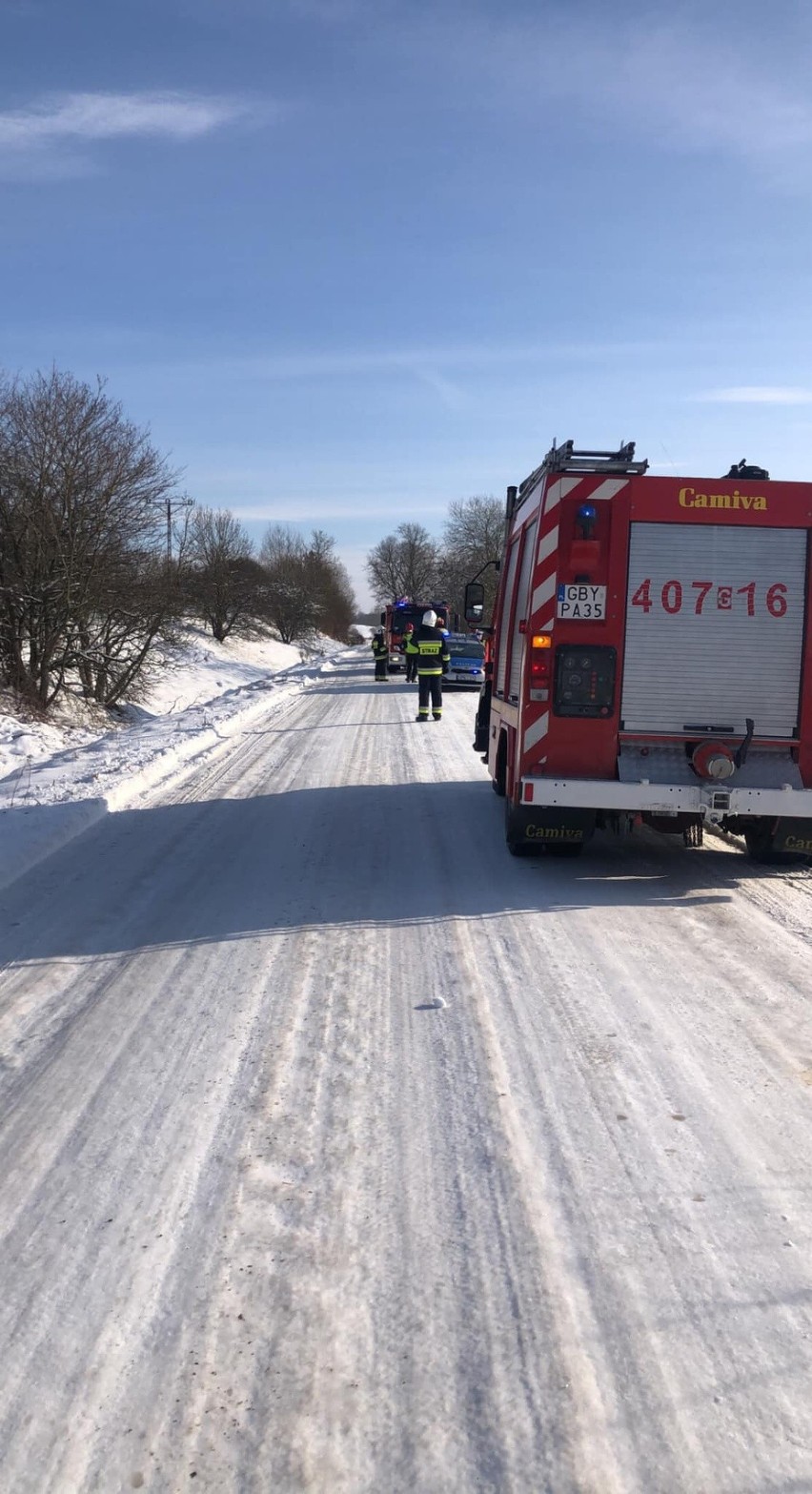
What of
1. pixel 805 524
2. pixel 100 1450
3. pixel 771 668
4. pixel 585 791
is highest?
pixel 805 524

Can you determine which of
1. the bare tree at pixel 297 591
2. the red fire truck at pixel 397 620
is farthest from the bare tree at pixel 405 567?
the red fire truck at pixel 397 620

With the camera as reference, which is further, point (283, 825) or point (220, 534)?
point (220, 534)

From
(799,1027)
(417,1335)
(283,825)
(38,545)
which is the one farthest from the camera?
(38,545)

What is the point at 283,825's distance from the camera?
32.1ft

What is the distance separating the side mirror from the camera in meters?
11.4

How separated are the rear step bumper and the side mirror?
13.0 ft

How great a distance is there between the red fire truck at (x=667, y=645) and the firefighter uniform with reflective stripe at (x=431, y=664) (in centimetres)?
1105

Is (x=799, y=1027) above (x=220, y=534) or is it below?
below

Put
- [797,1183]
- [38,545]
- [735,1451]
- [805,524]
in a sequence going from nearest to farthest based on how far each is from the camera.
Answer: [735,1451], [797,1183], [805,524], [38,545]

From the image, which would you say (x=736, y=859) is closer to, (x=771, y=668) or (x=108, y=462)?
(x=771, y=668)

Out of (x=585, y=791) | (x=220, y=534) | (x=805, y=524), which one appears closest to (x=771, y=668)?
(x=805, y=524)

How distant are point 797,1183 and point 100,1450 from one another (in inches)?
90.8

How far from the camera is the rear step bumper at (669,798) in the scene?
7.50 metres

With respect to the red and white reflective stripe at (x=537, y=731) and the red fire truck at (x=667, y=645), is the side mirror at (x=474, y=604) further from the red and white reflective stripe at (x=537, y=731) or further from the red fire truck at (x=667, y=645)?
the red and white reflective stripe at (x=537, y=731)
